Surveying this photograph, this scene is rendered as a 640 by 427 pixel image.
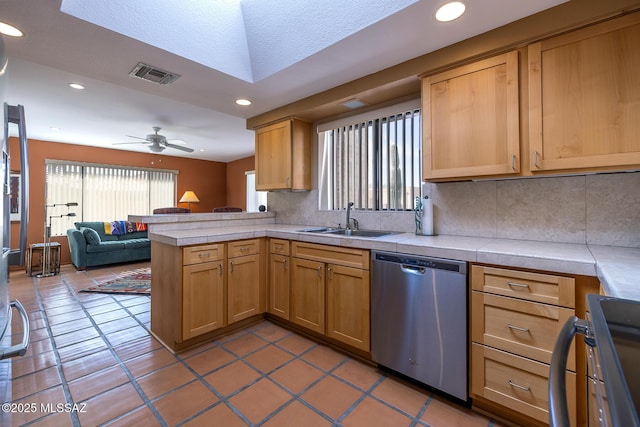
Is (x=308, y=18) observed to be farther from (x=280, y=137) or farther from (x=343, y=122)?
(x=280, y=137)

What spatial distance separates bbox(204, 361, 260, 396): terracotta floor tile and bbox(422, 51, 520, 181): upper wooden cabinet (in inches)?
73.5

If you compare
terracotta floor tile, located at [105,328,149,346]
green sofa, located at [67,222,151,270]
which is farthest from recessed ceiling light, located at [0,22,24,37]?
green sofa, located at [67,222,151,270]

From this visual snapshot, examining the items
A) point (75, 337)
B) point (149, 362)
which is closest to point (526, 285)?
point (149, 362)

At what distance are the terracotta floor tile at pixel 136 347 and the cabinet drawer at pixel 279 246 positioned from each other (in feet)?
3.98

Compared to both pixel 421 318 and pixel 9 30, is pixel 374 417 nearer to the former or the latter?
pixel 421 318

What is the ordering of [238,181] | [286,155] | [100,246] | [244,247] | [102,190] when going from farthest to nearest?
[238,181] → [102,190] → [100,246] → [286,155] → [244,247]

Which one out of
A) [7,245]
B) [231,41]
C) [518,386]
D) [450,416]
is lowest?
[450,416]

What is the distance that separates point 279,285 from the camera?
105 inches

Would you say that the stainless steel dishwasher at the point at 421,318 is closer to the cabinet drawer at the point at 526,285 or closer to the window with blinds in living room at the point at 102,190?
the cabinet drawer at the point at 526,285

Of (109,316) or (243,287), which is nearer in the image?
(243,287)

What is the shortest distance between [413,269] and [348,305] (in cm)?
64

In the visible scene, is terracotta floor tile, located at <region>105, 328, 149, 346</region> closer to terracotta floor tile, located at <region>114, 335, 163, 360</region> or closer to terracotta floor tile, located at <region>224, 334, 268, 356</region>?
terracotta floor tile, located at <region>114, 335, 163, 360</region>

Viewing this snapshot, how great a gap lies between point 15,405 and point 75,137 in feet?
16.5

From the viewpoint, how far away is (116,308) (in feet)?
10.5
